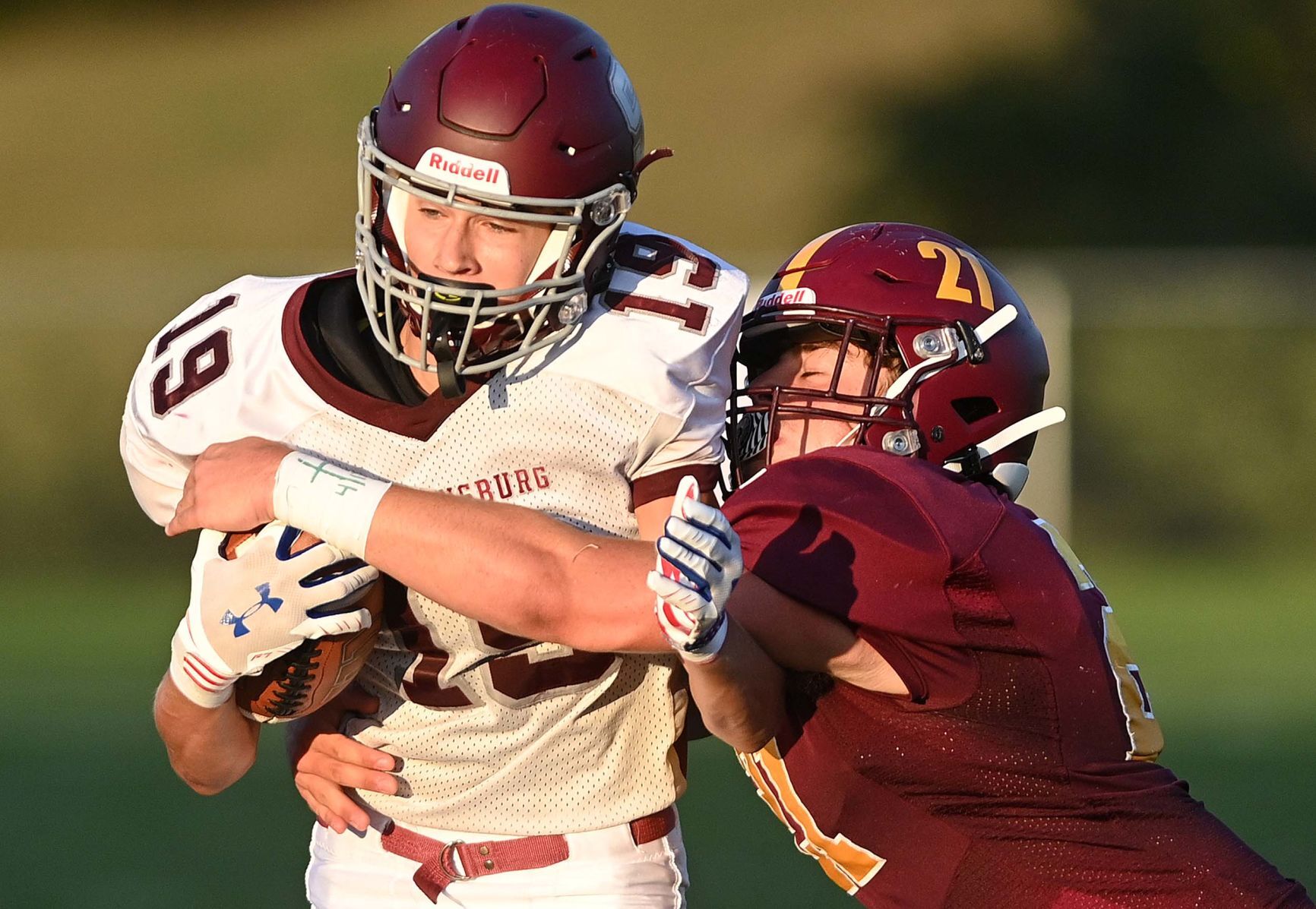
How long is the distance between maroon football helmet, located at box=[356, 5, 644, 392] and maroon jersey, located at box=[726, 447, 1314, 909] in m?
0.47

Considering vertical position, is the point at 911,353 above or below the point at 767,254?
above

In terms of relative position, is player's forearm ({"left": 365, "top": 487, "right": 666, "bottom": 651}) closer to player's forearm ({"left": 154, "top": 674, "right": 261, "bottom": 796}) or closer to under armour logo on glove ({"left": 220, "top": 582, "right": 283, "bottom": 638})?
under armour logo on glove ({"left": 220, "top": 582, "right": 283, "bottom": 638})

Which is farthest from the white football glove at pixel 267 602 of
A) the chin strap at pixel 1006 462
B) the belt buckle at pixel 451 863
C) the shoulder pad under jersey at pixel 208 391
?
the chin strap at pixel 1006 462

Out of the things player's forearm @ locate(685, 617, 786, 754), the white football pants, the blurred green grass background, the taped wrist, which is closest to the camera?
player's forearm @ locate(685, 617, 786, 754)

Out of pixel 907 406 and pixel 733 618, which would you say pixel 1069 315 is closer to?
Result: pixel 907 406

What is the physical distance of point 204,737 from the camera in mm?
2586

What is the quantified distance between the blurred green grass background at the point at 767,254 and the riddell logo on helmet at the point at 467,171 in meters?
2.89

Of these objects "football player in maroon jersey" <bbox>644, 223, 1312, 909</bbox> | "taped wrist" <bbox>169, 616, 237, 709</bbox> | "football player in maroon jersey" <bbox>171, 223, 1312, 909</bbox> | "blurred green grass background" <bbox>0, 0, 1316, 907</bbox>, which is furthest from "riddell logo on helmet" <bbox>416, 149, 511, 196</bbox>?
"blurred green grass background" <bbox>0, 0, 1316, 907</bbox>

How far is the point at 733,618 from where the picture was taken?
7.34ft

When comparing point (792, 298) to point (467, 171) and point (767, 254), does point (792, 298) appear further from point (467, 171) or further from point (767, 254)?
point (767, 254)

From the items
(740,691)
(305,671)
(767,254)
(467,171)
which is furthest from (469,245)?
(767,254)

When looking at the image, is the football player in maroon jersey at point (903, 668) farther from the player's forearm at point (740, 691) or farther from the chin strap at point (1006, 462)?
the chin strap at point (1006, 462)

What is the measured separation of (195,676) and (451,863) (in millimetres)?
528

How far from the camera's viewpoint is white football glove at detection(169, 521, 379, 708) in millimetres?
2357
